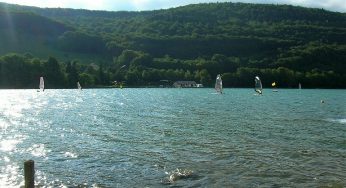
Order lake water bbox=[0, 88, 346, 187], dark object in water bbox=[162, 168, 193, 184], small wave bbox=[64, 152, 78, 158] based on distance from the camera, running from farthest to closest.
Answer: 1. small wave bbox=[64, 152, 78, 158]
2. lake water bbox=[0, 88, 346, 187]
3. dark object in water bbox=[162, 168, 193, 184]

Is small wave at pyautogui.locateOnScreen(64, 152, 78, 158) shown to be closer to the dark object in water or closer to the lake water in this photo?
the lake water

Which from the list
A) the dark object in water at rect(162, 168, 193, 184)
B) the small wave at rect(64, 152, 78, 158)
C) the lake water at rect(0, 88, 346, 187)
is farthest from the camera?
the small wave at rect(64, 152, 78, 158)

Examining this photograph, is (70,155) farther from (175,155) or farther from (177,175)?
(177,175)

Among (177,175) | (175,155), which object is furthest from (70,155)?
(177,175)

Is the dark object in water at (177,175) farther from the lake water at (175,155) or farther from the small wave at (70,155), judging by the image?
the small wave at (70,155)

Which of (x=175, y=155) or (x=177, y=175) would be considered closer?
(x=177, y=175)

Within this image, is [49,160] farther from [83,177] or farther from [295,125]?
[295,125]

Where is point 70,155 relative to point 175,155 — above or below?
below

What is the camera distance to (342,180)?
23734 mm

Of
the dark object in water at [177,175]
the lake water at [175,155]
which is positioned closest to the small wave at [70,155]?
the lake water at [175,155]

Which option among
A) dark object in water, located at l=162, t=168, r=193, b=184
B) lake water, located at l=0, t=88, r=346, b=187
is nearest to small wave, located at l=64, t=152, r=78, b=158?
lake water, located at l=0, t=88, r=346, b=187

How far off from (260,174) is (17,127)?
32223mm

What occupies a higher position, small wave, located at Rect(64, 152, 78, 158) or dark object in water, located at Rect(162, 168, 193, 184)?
dark object in water, located at Rect(162, 168, 193, 184)

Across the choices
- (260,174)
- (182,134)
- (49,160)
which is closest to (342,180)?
(260,174)
